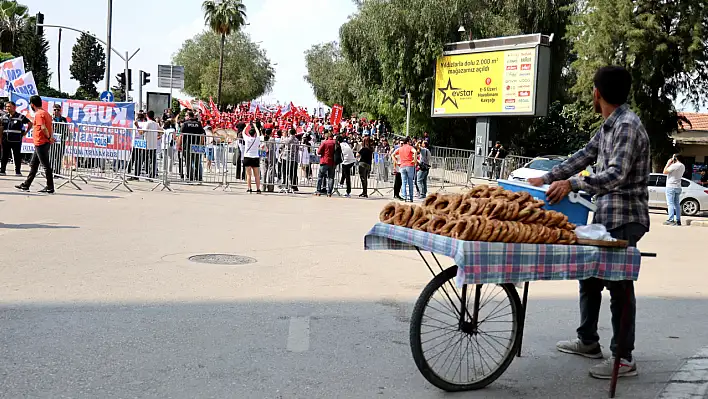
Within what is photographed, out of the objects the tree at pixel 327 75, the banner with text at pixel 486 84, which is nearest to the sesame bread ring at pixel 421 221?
the banner with text at pixel 486 84

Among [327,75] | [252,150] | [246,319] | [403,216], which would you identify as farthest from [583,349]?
[327,75]

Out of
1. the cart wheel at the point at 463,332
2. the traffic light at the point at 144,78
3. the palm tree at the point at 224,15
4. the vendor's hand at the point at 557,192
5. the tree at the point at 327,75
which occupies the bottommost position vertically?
the cart wheel at the point at 463,332

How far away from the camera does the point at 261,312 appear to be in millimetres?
6473

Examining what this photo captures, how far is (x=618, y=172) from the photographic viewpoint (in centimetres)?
482

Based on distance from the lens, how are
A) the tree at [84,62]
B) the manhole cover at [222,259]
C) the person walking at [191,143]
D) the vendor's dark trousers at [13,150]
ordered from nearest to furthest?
Result: the manhole cover at [222,259], the person walking at [191,143], the vendor's dark trousers at [13,150], the tree at [84,62]

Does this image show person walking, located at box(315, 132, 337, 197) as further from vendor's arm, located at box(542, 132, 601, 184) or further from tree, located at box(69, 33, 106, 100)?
tree, located at box(69, 33, 106, 100)

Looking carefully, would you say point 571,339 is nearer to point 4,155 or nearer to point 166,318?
point 166,318

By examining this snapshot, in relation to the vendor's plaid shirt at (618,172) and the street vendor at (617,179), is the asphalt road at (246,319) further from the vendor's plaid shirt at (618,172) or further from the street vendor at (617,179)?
the vendor's plaid shirt at (618,172)

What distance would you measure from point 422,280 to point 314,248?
2.47 m

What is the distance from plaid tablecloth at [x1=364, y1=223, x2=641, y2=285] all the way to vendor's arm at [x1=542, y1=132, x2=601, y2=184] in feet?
2.24

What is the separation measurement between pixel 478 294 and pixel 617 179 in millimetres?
1120

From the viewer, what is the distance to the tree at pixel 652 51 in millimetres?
33344

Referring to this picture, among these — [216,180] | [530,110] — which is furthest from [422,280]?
[530,110]

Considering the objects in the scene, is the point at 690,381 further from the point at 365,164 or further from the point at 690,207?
the point at 690,207
